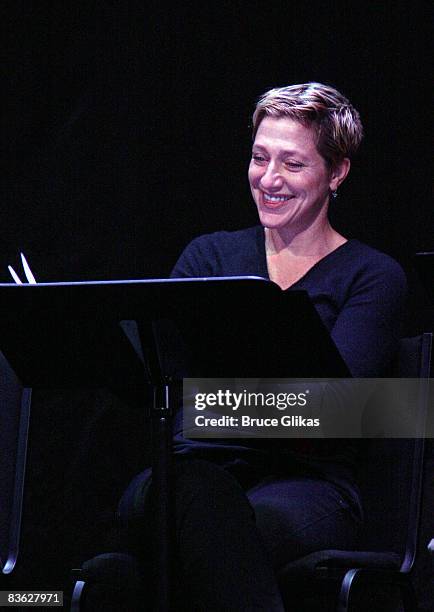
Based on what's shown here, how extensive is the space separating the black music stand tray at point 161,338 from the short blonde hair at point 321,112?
0.65 metres

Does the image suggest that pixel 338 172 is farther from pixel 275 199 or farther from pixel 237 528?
pixel 237 528

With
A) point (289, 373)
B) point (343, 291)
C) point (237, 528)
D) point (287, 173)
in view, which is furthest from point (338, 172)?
point (237, 528)

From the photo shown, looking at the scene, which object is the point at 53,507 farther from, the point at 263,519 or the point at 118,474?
the point at 263,519

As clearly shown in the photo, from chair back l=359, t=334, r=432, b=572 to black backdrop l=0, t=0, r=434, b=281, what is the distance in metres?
0.60

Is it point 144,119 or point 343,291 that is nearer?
point 343,291

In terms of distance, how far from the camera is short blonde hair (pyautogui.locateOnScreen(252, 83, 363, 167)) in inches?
83.9

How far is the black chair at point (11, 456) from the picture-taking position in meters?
2.05

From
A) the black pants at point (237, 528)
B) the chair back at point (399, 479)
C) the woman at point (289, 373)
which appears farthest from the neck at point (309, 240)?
the black pants at point (237, 528)

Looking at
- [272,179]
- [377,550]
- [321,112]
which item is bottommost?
[377,550]

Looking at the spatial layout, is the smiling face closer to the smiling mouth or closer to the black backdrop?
the smiling mouth

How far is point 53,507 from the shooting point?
8.52ft

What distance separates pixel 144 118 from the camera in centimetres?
263

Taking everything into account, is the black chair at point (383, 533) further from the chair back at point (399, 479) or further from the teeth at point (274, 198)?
the teeth at point (274, 198)

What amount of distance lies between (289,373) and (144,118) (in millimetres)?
1244
